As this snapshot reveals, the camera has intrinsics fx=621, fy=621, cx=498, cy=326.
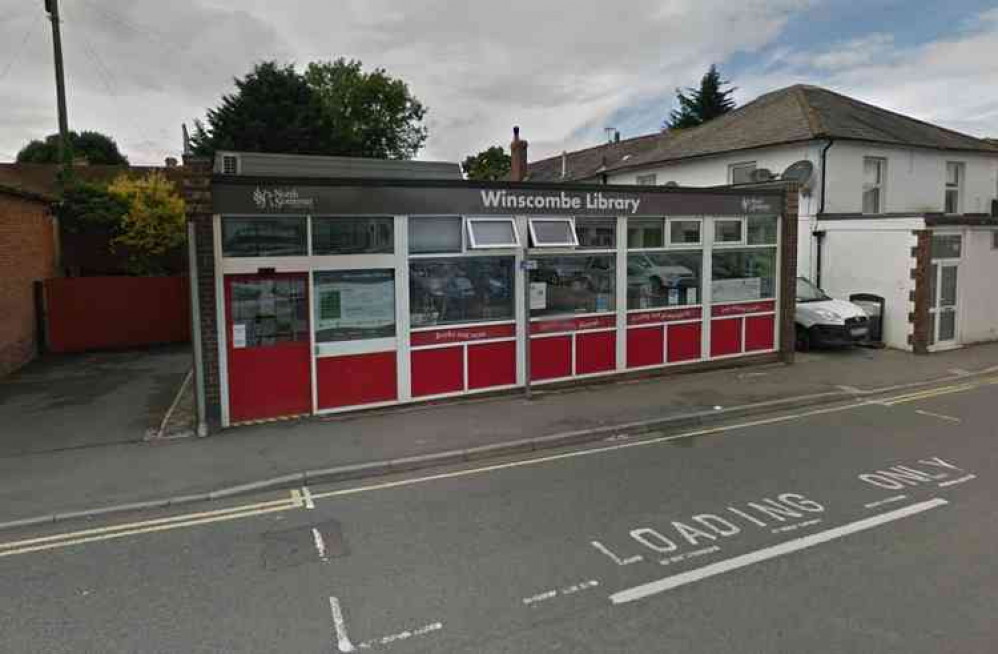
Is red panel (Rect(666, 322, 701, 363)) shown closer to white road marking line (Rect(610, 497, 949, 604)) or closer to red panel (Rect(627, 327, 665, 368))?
red panel (Rect(627, 327, 665, 368))

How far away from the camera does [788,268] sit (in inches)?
483

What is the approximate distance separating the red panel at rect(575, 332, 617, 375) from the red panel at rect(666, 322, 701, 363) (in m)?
1.27

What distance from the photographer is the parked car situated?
13383 mm

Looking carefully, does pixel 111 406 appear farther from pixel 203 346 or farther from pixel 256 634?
pixel 256 634

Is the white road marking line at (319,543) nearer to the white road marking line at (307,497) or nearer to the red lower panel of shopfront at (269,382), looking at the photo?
the white road marking line at (307,497)

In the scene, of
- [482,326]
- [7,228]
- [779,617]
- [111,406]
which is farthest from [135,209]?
[779,617]

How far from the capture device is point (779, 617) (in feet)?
12.4

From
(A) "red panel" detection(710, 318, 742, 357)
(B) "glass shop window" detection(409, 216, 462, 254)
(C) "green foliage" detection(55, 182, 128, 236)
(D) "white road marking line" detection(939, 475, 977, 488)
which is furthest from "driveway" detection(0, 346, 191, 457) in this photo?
(A) "red panel" detection(710, 318, 742, 357)

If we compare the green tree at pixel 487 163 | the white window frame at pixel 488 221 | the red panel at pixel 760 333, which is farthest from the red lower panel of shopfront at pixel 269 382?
the green tree at pixel 487 163

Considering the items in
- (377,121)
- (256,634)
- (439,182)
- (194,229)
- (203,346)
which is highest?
(377,121)

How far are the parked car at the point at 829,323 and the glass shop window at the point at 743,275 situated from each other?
1.76m

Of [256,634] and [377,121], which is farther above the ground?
[377,121]

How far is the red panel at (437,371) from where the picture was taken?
9133 millimetres

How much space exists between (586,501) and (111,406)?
786 centimetres
